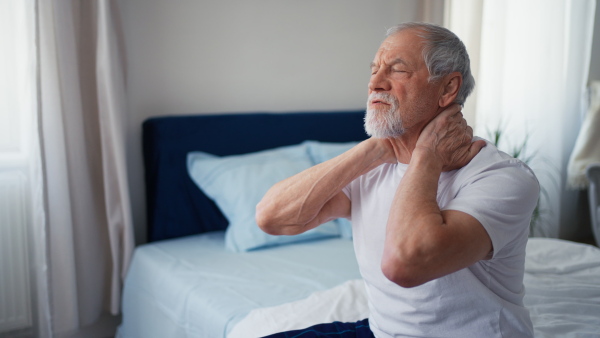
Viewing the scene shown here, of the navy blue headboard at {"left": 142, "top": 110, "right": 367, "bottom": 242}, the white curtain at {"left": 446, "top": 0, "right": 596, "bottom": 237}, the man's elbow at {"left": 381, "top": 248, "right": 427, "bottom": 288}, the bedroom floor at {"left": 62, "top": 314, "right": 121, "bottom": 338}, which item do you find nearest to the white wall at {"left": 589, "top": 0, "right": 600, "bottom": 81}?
the white curtain at {"left": 446, "top": 0, "right": 596, "bottom": 237}

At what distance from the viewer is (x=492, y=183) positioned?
1.14 metres

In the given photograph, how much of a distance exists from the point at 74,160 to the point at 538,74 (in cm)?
298

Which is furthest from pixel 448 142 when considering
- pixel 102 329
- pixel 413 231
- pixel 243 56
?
pixel 102 329

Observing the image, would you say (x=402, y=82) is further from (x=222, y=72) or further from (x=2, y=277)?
(x=2, y=277)

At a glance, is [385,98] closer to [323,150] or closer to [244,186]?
[244,186]

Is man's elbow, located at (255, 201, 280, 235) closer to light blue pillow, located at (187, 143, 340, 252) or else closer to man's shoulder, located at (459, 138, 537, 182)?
man's shoulder, located at (459, 138, 537, 182)

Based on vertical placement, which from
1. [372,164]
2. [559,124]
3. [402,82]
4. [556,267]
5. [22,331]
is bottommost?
[22,331]

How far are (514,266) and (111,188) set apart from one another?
1926 mm

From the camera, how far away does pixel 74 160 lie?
95.7 inches

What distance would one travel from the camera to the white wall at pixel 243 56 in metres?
2.81

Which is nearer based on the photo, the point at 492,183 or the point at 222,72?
the point at 492,183

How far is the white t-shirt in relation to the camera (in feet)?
3.63

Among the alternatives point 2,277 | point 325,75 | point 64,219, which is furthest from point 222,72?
point 2,277

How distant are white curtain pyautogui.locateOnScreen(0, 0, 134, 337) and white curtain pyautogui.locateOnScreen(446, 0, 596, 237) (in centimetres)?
240
